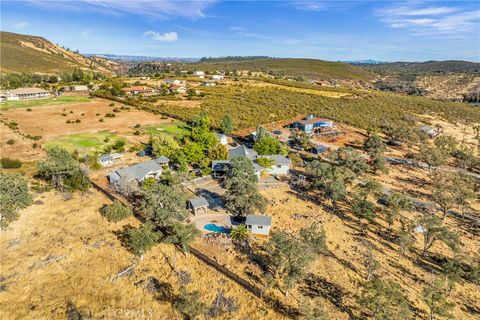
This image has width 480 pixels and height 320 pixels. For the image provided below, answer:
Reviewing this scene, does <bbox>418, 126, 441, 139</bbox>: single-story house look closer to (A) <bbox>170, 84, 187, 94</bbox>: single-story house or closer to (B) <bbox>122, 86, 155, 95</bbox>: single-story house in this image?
(A) <bbox>170, 84, 187, 94</bbox>: single-story house

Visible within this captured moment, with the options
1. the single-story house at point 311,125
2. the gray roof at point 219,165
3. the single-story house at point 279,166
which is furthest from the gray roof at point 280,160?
the single-story house at point 311,125

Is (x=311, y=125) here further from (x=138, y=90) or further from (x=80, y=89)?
(x=80, y=89)

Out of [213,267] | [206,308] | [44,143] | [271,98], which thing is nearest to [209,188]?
[213,267]

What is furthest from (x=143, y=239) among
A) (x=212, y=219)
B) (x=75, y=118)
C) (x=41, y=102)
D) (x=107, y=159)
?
(x=41, y=102)

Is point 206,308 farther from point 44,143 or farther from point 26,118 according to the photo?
point 26,118

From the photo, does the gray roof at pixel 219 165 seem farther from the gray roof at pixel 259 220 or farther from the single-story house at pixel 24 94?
the single-story house at pixel 24 94

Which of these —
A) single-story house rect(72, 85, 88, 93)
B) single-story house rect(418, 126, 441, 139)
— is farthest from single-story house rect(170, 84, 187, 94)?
single-story house rect(418, 126, 441, 139)

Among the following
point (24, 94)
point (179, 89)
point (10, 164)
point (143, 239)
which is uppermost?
point (179, 89)
